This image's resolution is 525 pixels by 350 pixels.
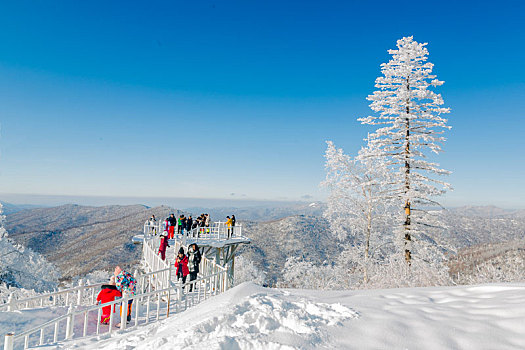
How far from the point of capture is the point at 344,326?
4.11 metres

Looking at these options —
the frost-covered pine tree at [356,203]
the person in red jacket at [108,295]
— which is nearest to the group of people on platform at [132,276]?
the person in red jacket at [108,295]

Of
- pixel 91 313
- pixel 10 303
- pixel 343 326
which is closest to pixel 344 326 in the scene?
pixel 343 326

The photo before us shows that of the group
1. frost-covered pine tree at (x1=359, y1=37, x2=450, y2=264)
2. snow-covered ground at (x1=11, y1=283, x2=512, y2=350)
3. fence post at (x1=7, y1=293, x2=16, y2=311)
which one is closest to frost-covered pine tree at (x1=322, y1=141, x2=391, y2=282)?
frost-covered pine tree at (x1=359, y1=37, x2=450, y2=264)

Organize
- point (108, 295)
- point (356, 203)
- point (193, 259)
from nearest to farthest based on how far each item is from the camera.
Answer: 1. point (108, 295)
2. point (193, 259)
3. point (356, 203)

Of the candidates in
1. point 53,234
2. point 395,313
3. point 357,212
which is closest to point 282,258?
point 357,212

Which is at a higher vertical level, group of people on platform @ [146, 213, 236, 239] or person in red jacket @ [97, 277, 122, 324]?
group of people on platform @ [146, 213, 236, 239]

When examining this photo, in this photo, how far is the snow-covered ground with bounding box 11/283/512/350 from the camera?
354cm

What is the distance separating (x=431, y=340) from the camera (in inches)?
144

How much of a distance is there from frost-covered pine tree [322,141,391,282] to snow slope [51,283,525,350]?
1071 centimetres

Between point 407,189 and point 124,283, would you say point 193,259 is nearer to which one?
point 124,283

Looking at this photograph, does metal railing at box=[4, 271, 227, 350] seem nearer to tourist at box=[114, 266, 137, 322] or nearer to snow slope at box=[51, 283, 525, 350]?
tourist at box=[114, 266, 137, 322]

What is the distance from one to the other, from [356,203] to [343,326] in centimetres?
1334

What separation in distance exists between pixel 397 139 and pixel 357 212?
504 cm

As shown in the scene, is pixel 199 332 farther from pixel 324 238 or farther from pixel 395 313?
pixel 324 238
